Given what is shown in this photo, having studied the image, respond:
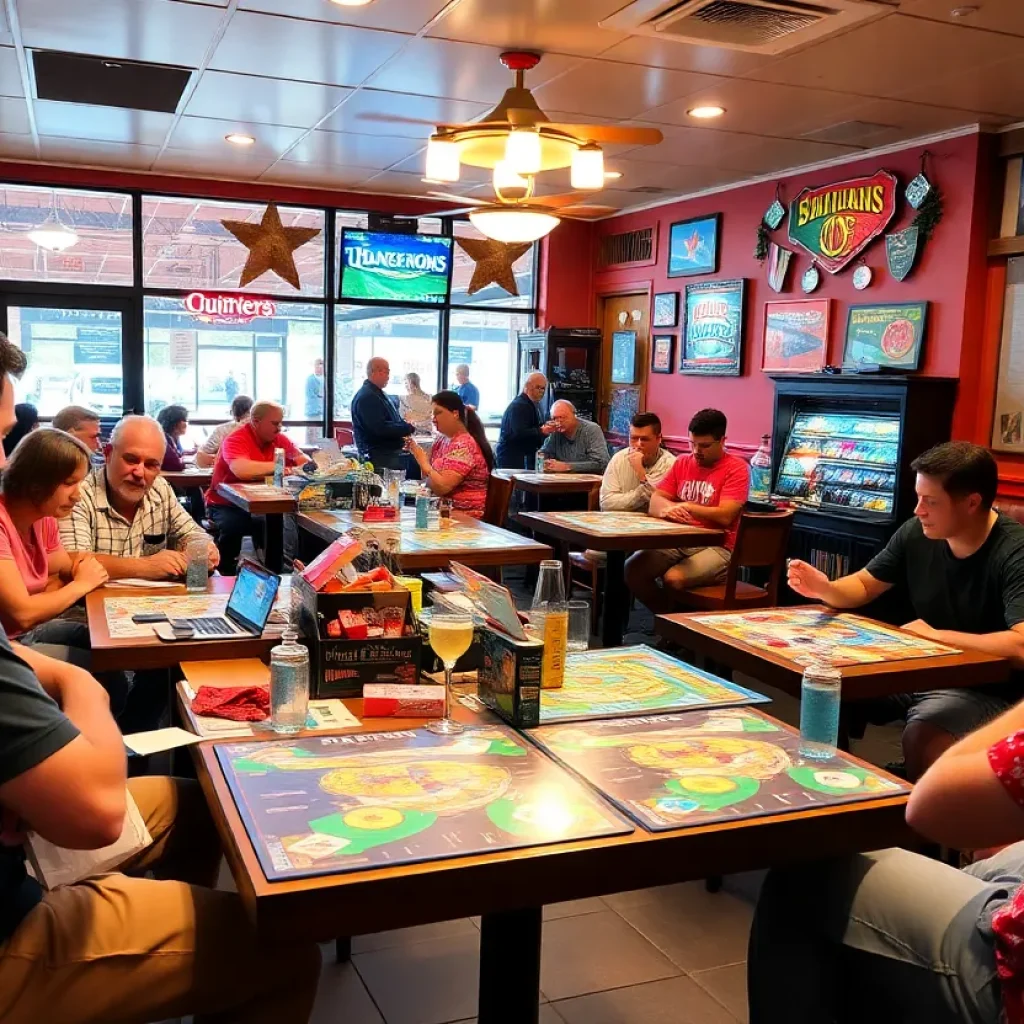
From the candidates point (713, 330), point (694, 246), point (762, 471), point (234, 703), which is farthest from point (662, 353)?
point (234, 703)

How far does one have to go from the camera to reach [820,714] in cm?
196

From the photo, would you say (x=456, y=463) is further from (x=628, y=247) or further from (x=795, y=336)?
(x=628, y=247)

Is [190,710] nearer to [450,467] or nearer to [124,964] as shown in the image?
[124,964]

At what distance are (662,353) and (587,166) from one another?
4.83 metres

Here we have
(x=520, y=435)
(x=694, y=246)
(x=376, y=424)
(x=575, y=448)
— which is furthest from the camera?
(x=694, y=246)

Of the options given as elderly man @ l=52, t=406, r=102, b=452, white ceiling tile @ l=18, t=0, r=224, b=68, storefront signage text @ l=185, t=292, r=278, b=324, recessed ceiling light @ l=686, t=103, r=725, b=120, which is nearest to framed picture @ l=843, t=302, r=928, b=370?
recessed ceiling light @ l=686, t=103, r=725, b=120

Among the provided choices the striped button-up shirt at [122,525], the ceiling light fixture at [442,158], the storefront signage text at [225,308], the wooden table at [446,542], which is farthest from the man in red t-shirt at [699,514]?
the storefront signage text at [225,308]

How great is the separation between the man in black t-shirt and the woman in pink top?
2819 millimetres

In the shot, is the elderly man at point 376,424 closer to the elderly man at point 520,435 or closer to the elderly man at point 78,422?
the elderly man at point 520,435

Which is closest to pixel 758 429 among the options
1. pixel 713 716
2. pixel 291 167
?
pixel 291 167

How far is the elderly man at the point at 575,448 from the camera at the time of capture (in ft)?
25.1

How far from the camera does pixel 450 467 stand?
5734 mm

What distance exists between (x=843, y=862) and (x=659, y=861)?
0.43 metres

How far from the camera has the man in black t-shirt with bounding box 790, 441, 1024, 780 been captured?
2.92 meters
